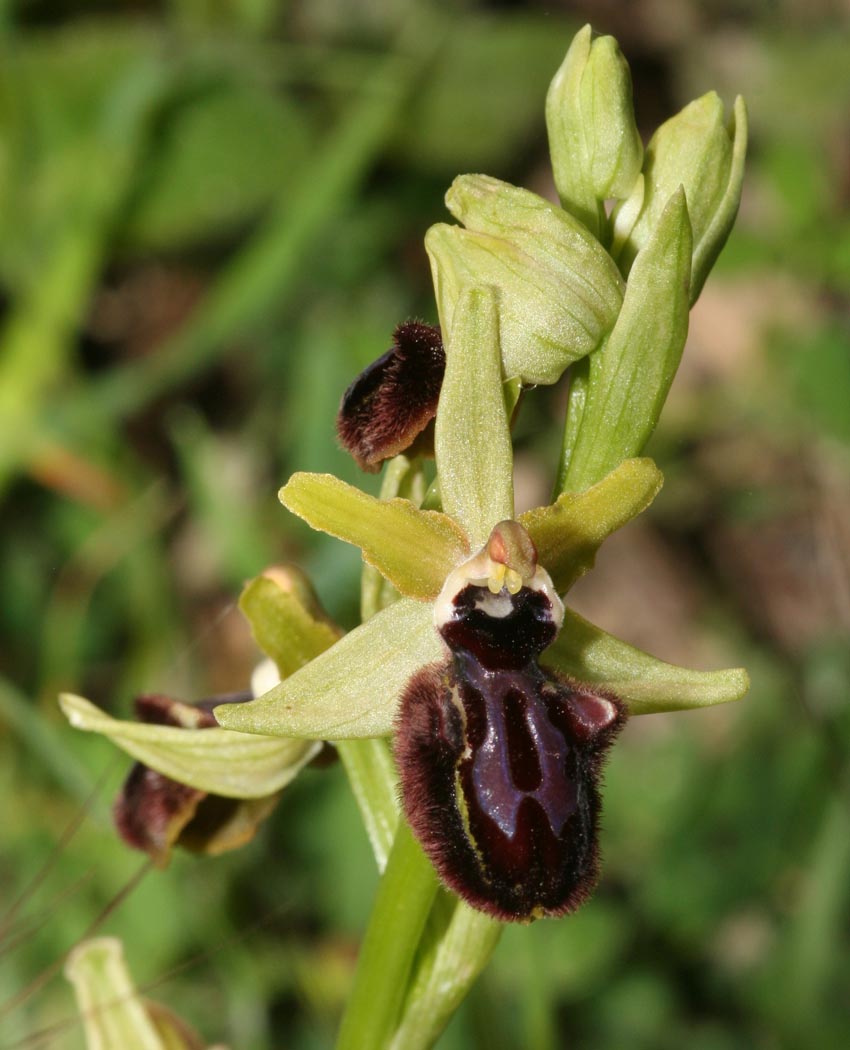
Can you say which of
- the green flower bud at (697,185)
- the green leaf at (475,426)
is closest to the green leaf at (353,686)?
the green leaf at (475,426)

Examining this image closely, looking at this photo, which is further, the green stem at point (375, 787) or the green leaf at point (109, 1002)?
the green leaf at point (109, 1002)

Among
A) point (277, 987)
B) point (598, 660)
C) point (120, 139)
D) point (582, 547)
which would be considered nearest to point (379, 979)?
point (598, 660)

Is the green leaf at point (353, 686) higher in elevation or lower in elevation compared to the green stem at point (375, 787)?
higher

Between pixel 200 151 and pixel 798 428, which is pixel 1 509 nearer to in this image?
pixel 200 151

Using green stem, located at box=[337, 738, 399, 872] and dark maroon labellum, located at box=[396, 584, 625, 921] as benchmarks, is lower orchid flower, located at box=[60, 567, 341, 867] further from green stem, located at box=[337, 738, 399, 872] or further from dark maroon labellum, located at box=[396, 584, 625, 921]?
dark maroon labellum, located at box=[396, 584, 625, 921]

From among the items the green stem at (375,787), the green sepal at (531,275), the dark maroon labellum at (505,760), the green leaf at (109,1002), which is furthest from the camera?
the green leaf at (109,1002)

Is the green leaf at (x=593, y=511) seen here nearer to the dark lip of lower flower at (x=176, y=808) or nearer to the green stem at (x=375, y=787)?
the green stem at (x=375, y=787)

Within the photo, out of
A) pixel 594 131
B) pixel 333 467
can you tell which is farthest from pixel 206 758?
pixel 333 467
